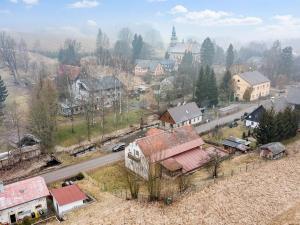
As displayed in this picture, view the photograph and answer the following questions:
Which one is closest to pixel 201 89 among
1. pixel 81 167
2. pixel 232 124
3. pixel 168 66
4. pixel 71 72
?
pixel 232 124

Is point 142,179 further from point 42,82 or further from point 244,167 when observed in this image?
point 42,82

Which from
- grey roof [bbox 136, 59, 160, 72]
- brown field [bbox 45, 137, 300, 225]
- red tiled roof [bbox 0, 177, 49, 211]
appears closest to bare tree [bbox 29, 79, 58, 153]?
red tiled roof [bbox 0, 177, 49, 211]

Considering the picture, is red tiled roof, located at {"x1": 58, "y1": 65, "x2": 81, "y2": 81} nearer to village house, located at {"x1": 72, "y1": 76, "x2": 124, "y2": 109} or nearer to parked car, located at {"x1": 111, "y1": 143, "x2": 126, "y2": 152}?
village house, located at {"x1": 72, "y1": 76, "x2": 124, "y2": 109}

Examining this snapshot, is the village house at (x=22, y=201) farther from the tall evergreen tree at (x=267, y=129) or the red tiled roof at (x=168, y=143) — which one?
the tall evergreen tree at (x=267, y=129)

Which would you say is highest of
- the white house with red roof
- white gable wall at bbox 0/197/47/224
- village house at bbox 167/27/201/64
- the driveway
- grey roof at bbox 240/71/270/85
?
village house at bbox 167/27/201/64

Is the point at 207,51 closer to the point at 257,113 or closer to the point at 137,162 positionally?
the point at 257,113

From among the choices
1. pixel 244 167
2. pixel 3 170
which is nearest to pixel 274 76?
pixel 244 167
